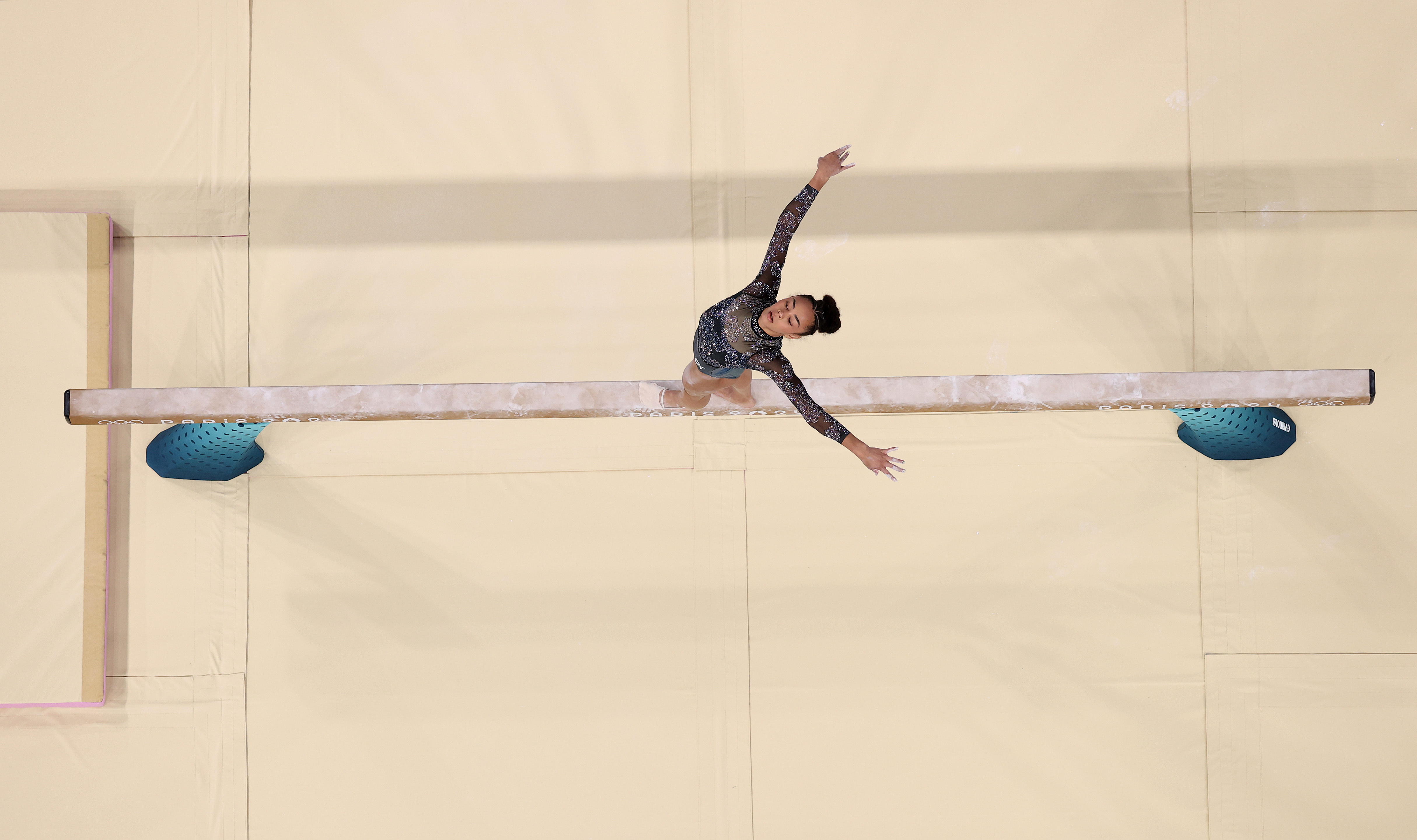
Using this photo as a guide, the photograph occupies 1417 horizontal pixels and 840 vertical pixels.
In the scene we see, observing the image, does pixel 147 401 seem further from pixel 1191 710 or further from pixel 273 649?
pixel 1191 710

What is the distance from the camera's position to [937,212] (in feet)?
10.7

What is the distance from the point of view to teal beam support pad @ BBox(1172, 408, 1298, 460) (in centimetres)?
299

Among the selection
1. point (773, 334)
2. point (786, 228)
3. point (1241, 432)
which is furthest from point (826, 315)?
point (1241, 432)

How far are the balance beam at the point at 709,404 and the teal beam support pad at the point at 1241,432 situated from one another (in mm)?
603

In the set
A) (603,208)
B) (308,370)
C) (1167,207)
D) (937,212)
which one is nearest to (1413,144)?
(1167,207)

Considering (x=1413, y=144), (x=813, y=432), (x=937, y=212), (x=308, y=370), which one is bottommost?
(x=813, y=432)

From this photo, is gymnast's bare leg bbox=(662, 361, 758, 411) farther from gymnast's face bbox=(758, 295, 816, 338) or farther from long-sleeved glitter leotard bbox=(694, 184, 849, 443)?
gymnast's face bbox=(758, 295, 816, 338)

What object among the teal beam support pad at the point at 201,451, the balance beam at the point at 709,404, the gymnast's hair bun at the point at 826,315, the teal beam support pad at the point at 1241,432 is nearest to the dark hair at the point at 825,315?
the gymnast's hair bun at the point at 826,315

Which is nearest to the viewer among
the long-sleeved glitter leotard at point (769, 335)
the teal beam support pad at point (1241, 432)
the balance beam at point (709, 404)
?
the long-sleeved glitter leotard at point (769, 335)

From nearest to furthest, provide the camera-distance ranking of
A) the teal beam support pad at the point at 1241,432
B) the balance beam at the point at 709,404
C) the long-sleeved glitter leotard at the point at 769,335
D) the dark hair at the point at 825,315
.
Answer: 1. the dark hair at the point at 825,315
2. the long-sleeved glitter leotard at the point at 769,335
3. the balance beam at the point at 709,404
4. the teal beam support pad at the point at 1241,432

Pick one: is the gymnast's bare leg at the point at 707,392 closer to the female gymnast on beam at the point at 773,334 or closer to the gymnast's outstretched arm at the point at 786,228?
the female gymnast on beam at the point at 773,334

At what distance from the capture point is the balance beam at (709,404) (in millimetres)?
2350

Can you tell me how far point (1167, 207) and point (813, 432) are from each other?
1.84 m

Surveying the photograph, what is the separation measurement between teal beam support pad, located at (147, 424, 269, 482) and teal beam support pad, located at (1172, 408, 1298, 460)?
12.5 feet
